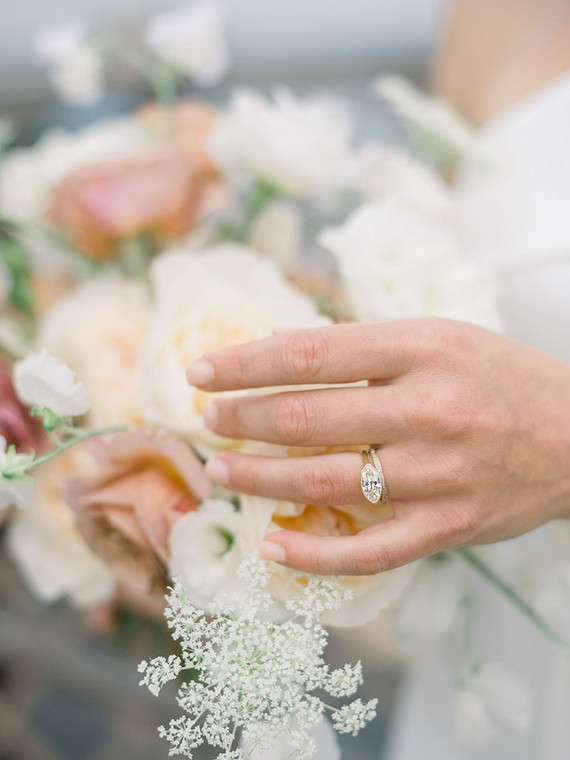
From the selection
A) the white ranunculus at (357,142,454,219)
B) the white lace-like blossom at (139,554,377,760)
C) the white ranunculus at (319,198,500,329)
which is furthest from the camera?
the white ranunculus at (357,142,454,219)

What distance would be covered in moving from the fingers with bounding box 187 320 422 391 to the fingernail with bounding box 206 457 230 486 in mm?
48

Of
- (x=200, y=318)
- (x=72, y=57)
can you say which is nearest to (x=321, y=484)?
(x=200, y=318)

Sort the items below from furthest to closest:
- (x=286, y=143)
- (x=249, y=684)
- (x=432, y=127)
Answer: (x=432, y=127)
(x=286, y=143)
(x=249, y=684)

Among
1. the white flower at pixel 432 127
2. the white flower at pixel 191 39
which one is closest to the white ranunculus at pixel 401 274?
the white flower at pixel 432 127

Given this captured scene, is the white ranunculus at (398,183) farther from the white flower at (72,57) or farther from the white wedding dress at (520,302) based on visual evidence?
the white flower at (72,57)

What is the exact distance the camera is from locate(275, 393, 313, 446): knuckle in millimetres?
335

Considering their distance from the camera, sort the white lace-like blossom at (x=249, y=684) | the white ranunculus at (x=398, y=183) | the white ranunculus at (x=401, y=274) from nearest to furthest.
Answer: the white lace-like blossom at (x=249, y=684), the white ranunculus at (x=401, y=274), the white ranunculus at (x=398, y=183)

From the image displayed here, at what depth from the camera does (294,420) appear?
34 centimetres

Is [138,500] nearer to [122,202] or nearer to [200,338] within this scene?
[200,338]

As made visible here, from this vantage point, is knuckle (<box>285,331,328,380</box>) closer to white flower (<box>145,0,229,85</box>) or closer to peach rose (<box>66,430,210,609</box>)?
peach rose (<box>66,430,210,609</box>)

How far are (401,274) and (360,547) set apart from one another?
189 mm

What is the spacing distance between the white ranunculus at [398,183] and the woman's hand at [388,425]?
24 centimetres

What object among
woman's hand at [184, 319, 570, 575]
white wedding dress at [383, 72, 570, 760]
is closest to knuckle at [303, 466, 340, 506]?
woman's hand at [184, 319, 570, 575]

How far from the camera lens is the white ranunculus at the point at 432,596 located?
0.40 meters
